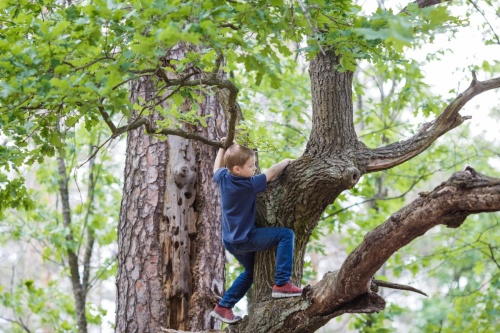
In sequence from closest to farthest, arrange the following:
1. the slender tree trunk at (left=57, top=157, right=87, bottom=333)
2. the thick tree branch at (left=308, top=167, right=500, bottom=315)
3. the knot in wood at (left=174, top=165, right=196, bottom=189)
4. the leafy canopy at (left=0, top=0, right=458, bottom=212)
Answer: the leafy canopy at (left=0, top=0, right=458, bottom=212) → the thick tree branch at (left=308, top=167, right=500, bottom=315) → the knot in wood at (left=174, top=165, right=196, bottom=189) → the slender tree trunk at (left=57, top=157, right=87, bottom=333)

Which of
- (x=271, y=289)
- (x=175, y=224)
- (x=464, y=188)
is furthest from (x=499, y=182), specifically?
(x=175, y=224)

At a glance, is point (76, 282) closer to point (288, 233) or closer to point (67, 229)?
point (67, 229)

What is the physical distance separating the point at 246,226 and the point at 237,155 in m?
0.49

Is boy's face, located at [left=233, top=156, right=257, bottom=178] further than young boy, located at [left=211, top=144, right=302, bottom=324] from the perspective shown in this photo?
Yes

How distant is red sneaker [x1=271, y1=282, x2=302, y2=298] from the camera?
153 inches

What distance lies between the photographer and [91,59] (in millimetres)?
3080

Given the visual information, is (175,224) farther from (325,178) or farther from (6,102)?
(6,102)

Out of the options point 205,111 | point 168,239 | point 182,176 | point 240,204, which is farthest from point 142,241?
point 205,111

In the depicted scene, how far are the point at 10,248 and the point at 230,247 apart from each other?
15591mm

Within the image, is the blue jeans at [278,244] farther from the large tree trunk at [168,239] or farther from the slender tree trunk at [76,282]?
the slender tree trunk at [76,282]

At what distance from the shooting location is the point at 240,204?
161 inches

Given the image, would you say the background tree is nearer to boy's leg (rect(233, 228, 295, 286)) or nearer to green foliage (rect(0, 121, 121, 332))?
boy's leg (rect(233, 228, 295, 286))

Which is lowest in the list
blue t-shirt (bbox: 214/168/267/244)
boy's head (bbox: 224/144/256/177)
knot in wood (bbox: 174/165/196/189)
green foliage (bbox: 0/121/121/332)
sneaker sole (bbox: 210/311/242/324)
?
sneaker sole (bbox: 210/311/242/324)

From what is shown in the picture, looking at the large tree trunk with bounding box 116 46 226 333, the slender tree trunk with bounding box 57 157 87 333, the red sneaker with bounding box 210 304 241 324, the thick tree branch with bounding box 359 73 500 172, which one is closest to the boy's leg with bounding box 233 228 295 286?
the red sneaker with bounding box 210 304 241 324
